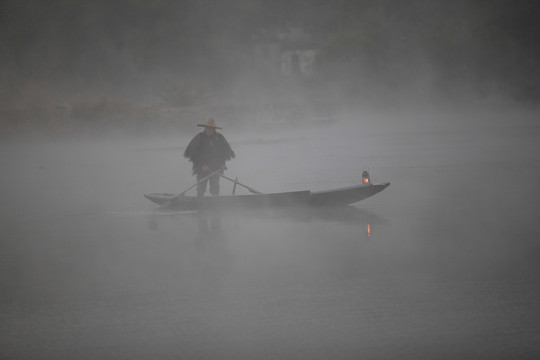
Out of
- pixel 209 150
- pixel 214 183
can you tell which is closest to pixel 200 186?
pixel 214 183

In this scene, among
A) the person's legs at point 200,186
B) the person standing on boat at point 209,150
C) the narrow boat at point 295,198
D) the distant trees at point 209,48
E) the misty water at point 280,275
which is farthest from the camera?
the distant trees at point 209,48

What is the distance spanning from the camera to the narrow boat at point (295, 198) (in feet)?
42.0

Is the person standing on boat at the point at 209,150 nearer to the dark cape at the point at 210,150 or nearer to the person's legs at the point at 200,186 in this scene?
the dark cape at the point at 210,150

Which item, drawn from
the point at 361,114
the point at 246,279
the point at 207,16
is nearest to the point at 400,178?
the point at 246,279

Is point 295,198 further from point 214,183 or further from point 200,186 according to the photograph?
point 200,186

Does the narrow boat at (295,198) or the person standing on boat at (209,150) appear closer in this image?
the narrow boat at (295,198)

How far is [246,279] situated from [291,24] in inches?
3289

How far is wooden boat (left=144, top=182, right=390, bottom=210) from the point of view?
12805 millimetres

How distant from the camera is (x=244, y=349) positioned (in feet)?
18.8

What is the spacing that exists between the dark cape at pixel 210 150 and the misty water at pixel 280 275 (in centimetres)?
111

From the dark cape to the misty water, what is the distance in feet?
3.63

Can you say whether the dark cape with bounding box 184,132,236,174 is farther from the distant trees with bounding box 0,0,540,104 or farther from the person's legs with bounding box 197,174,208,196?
the distant trees with bounding box 0,0,540,104

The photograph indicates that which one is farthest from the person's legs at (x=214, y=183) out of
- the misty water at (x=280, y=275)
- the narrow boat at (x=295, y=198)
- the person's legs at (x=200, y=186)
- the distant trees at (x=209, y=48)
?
the distant trees at (x=209, y=48)

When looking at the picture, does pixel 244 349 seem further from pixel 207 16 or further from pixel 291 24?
pixel 291 24
